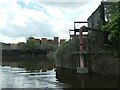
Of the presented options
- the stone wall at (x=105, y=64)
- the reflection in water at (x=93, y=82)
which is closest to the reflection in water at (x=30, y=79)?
the reflection in water at (x=93, y=82)

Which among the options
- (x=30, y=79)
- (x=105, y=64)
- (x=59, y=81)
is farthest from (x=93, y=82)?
(x=30, y=79)

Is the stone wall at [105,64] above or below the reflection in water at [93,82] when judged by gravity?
above

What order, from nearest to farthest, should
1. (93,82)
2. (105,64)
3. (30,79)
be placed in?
1. (93,82)
2. (30,79)
3. (105,64)

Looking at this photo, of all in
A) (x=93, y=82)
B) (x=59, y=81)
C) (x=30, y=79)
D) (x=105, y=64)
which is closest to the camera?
(x=93, y=82)

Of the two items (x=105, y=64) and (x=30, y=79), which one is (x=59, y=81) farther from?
(x=105, y=64)

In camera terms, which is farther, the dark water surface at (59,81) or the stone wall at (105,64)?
the stone wall at (105,64)

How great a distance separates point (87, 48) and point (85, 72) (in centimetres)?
488

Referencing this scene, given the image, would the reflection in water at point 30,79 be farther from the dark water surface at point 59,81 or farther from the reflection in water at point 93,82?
the reflection in water at point 93,82

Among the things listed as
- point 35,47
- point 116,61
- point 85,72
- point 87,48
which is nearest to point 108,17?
point 87,48

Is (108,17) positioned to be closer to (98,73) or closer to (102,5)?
(102,5)

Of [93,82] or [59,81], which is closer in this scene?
[93,82]

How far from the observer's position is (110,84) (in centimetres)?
2633

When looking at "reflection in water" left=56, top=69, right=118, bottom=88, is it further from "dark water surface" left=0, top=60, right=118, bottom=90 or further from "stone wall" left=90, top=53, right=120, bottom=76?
"stone wall" left=90, top=53, right=120, bottom=76

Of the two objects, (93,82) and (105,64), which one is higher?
(105,64)
